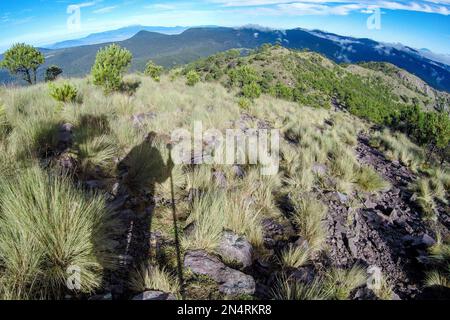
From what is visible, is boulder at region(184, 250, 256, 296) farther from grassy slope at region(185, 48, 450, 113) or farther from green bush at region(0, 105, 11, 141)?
grassy slope at region(185, 48, 450, 113)

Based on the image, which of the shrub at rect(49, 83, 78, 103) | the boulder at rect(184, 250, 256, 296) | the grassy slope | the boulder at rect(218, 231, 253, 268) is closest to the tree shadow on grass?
the boulder at rect(184, 250, 256, 296)

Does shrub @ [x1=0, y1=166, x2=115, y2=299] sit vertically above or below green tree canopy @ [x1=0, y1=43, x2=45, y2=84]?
below

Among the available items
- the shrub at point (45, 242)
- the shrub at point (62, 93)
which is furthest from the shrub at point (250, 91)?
the shrub at point (45, 242)

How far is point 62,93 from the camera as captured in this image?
25.7 feet

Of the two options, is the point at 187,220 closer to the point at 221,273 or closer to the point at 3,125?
the point at 221,273

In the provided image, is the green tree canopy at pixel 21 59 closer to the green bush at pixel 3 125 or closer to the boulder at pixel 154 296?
the green bush at pixel 3 125

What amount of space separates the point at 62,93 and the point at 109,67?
365 cm

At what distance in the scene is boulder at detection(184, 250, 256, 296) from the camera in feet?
8.64

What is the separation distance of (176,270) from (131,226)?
0.96 m

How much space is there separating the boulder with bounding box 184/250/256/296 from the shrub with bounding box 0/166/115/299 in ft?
2.77

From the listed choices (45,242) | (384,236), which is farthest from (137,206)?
(384,236)

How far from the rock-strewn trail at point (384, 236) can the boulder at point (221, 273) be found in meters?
1.70

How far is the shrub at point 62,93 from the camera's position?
305 inches

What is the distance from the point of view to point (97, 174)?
4344 mm
